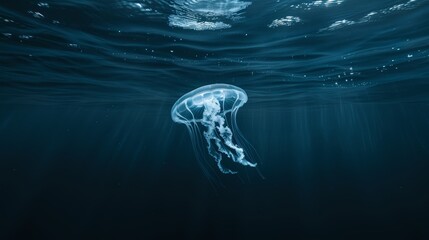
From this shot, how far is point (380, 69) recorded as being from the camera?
10.4 meters

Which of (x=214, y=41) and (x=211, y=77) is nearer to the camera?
(x=214, y=41)

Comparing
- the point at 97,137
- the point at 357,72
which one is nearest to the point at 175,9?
the point at 357,72

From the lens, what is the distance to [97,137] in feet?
281

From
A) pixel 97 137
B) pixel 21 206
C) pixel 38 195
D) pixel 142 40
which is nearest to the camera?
pixel 142 40

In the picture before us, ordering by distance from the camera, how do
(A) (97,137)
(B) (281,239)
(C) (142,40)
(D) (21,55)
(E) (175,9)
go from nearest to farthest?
(E) (175,9)
(C) (142,40)
(D) (21,55)
(B) (281,239)
(A) (97,137)

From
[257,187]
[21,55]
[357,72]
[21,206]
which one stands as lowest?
[21,206]

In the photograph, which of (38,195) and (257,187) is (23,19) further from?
(257,187)

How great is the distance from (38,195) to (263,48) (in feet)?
37.8

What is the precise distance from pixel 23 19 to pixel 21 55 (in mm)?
3117

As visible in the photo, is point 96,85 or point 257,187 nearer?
point 96,85

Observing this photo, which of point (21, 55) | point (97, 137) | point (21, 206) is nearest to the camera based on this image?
point (21, 55)

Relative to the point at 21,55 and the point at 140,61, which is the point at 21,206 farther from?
the point at 140,61

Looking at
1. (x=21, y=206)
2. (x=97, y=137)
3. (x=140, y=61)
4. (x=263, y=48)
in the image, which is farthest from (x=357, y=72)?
(x=97, y=137)

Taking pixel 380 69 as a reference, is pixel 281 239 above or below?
below
